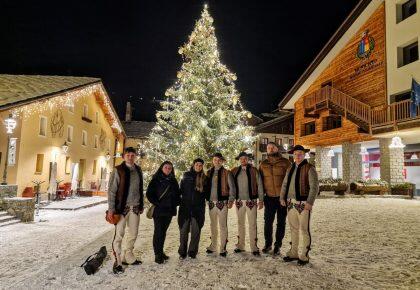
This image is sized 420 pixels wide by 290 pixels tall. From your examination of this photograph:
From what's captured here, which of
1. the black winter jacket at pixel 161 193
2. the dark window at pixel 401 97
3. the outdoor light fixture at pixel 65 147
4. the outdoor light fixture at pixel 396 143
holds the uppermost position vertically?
the dark window at pixel 401 97

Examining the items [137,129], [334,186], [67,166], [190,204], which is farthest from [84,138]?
[137,129]

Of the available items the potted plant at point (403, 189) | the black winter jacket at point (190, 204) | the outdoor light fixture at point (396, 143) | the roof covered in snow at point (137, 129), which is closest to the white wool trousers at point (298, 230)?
the black winter jacket at point (190, 204)

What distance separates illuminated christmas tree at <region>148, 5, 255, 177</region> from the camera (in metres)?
14.7

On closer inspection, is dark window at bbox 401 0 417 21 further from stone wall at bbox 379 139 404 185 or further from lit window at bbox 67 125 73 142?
lit window at bbox 67 125 73 142

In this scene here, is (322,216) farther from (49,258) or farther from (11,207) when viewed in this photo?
(11,207)

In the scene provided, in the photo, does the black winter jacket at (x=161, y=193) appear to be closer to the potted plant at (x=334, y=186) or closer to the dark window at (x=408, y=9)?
the potted plant at (x=334, y=186)

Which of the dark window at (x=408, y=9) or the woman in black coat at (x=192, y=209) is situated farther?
the dark window at (x=408, y=9)

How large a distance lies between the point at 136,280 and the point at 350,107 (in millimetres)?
18871

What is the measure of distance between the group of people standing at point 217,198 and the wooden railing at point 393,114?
43.1ft

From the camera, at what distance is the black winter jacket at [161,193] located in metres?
5.42

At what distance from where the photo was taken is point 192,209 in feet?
18.6

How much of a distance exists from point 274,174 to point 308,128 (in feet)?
73.9

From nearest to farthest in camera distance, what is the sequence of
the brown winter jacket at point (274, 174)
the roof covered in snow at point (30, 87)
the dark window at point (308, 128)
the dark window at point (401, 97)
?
the brown winter jacket at point (274, 174) < the roof covered in snow at point (30, 87) < the dark window at point (401, 97) < the dark window at point (308, 128)

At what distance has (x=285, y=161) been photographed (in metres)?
5.89
